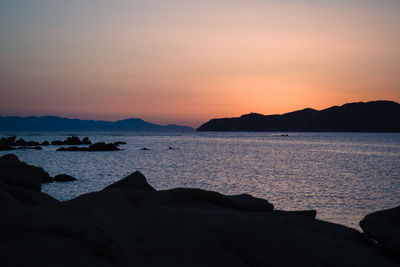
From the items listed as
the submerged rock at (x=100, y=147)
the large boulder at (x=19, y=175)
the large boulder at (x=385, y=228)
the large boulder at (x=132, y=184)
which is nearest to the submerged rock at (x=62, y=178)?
the large boulder at (x=132, y=184)

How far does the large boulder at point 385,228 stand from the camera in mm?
6246

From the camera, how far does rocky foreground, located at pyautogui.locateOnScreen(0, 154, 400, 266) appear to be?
5113 mm

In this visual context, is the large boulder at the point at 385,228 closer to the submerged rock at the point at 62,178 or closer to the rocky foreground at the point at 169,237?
the rocky foreground at the point at 169,237

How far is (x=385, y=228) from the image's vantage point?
22.4 feet

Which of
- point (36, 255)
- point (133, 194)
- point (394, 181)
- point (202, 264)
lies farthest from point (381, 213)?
point (394, 181)

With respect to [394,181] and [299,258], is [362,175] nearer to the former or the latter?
[394,181]

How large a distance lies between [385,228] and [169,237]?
13.4ft

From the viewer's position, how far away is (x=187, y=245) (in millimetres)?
6000

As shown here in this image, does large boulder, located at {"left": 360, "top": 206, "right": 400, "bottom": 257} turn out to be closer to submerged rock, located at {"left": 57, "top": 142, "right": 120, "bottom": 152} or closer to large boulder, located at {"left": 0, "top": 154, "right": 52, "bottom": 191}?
large boulder, located at {"left": 0, "top": 154, "right": 52, "bottom": 191}

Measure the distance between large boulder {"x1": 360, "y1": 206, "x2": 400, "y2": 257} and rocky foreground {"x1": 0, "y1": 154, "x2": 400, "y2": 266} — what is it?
0.02m

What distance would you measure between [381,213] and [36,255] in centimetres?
646

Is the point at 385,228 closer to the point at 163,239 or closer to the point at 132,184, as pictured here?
the point at 163,239

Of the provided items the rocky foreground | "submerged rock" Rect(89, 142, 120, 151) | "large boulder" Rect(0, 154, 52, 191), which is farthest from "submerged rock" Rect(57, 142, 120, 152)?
the rocky foreground

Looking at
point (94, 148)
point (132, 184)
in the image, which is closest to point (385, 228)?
point (132, 184)
